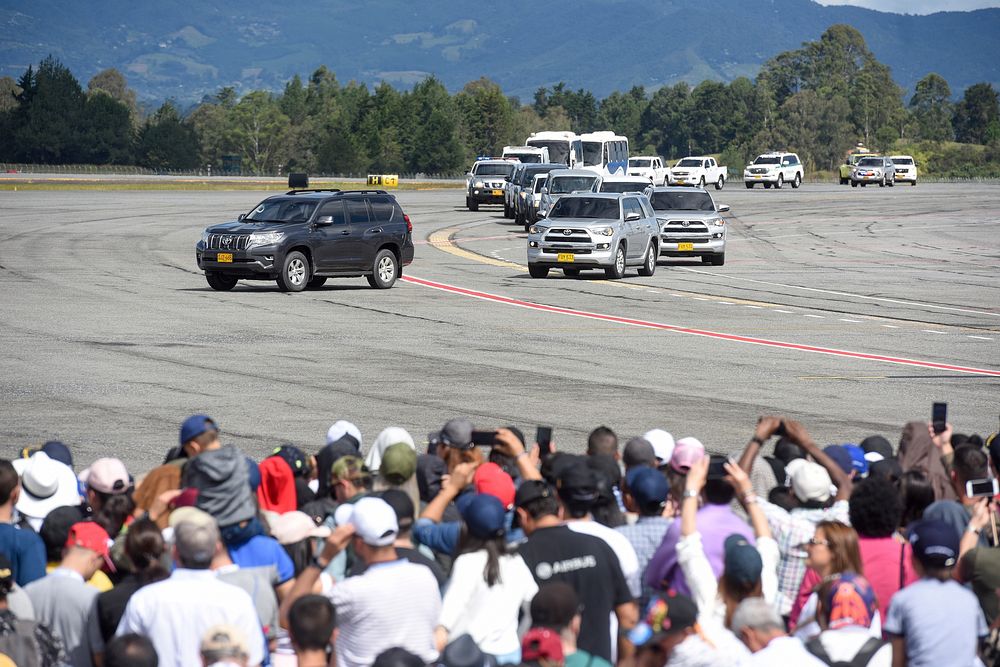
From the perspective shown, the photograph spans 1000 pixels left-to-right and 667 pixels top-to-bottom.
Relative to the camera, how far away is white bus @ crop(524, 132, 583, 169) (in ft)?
198

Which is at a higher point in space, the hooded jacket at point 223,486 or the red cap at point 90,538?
the hooded jacket at point 223,486

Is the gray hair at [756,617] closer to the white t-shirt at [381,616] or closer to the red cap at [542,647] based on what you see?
the red cap at [542,647]

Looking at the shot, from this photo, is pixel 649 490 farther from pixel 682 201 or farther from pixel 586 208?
pixel 682 201

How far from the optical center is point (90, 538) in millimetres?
6566

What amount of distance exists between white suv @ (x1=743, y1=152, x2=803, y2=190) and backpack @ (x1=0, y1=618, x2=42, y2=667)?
83291 millimetres

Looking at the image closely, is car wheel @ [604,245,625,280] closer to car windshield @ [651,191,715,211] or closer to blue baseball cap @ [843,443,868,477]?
car windshield @ [651,191,715,211]

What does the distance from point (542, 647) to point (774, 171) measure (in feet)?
279

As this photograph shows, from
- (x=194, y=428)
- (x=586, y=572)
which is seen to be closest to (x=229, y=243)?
(x=194, y=428)

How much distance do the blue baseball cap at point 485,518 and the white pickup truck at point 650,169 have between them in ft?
210

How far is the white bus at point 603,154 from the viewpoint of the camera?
59531 mm

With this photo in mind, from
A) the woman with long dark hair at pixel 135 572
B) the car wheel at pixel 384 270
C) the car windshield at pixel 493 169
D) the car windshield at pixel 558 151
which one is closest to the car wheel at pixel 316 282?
the car wheel at pixel 384 270

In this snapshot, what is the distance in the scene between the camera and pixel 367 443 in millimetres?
12891

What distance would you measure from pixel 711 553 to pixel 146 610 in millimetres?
2647

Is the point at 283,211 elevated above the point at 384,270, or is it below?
above
